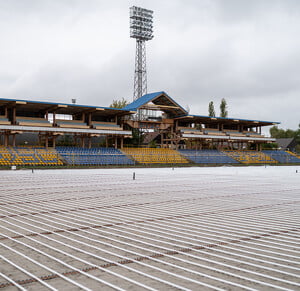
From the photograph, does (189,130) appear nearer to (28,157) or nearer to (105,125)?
(105,125)

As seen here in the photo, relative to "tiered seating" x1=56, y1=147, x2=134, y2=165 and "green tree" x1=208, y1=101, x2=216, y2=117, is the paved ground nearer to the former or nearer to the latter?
"tiered seating" x1=56, y1=147, x2=134, y2=165

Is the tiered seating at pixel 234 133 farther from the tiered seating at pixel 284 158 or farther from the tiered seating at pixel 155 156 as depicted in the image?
the tiered seating at pixel 155 156

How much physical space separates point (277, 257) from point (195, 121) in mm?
54430

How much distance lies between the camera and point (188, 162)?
48.6 metres

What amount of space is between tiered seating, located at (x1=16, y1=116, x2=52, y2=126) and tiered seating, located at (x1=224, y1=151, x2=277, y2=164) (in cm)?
2797

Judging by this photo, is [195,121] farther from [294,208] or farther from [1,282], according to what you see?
[1,282]

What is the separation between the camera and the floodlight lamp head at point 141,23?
213 feet

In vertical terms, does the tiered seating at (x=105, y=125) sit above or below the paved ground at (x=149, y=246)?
above

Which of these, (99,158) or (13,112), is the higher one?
(13,112)

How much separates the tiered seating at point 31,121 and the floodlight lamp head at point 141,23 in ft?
90.5

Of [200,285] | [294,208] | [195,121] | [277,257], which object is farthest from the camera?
[195,121]

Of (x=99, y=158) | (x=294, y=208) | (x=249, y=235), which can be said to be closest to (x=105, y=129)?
(x=99, y=158)

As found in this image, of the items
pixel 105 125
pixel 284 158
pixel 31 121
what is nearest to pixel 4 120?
pixel 31 121

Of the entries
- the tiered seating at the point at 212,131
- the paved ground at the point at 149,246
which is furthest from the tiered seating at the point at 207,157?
the paved ground at the point at 149,246
